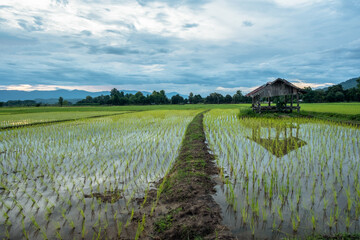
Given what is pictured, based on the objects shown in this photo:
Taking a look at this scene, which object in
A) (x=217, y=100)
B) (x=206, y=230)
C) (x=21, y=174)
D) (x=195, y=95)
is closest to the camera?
(x=206, y=230)

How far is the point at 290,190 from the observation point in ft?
11.6

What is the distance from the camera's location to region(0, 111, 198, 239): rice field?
2.74 m

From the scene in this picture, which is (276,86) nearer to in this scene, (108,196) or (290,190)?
(290,190)

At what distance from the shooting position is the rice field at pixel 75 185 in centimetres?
274

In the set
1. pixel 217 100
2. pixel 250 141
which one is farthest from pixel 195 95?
pixel 250 141

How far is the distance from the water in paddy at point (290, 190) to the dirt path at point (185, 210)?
0.69 ft

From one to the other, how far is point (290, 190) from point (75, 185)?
367cm

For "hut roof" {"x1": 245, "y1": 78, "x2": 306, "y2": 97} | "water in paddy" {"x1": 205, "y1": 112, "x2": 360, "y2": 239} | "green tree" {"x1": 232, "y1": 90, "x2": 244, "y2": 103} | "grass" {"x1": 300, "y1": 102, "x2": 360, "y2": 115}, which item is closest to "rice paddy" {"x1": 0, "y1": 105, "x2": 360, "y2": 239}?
"water in paddy" {"x1": 205, "y1": 112, "x2": 360, "y2": 239}

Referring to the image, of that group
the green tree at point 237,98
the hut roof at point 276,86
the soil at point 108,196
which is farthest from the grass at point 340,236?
the green tree at point 237,98

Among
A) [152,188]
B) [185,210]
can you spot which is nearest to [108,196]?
[152,188]

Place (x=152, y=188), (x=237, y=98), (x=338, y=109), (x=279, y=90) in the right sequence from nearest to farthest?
(x=152, y=188) < (x=338, y=109) < (x=279, y=90) < (x=237, y=98)

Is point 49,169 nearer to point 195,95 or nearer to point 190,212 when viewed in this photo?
point 190,212

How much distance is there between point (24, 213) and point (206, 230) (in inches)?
100

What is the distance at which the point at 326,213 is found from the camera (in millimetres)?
2857
